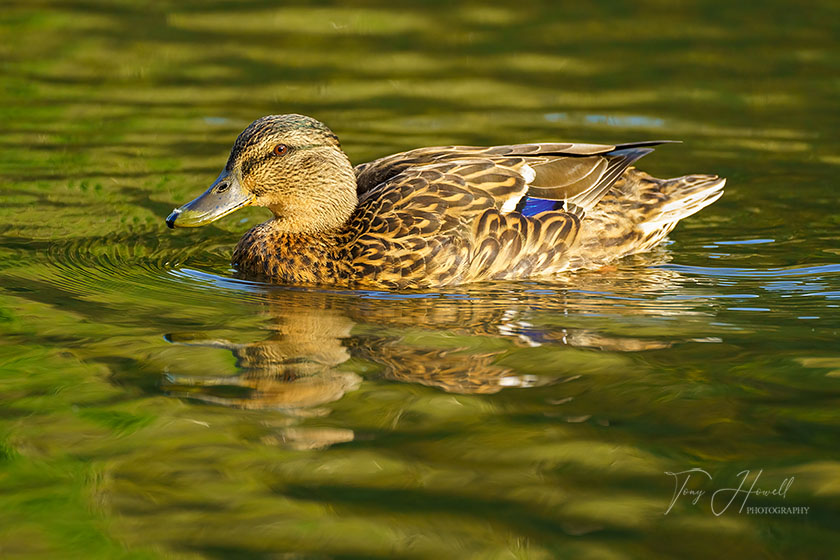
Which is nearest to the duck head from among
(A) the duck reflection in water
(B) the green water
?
(B) the green water

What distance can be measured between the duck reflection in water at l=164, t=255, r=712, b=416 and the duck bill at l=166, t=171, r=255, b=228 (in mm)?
655

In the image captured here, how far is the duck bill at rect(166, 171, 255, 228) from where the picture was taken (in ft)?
25.6

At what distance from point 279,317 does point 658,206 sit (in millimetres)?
3295

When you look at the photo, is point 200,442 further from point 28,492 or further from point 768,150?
point 768,150

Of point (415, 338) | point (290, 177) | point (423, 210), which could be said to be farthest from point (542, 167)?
point (415, 338)

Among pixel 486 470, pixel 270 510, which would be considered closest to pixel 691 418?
pixel 486 470

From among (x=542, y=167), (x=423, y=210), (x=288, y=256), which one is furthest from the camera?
(x=542, y=167)

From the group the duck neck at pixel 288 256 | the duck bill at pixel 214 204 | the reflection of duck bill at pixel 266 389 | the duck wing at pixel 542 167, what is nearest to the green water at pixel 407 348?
the reflection of duck bill at pixel 266 389

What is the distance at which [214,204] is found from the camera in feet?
26.0

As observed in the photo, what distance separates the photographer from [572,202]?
851 centimetres

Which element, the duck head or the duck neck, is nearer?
the duck neck

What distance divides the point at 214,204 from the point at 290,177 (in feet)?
2.04

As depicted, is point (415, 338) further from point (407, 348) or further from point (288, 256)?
point (288, 256)

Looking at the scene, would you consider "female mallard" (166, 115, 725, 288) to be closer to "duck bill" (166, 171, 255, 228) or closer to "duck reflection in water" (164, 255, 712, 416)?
"duck bill" (166, 171, 255, 228)
